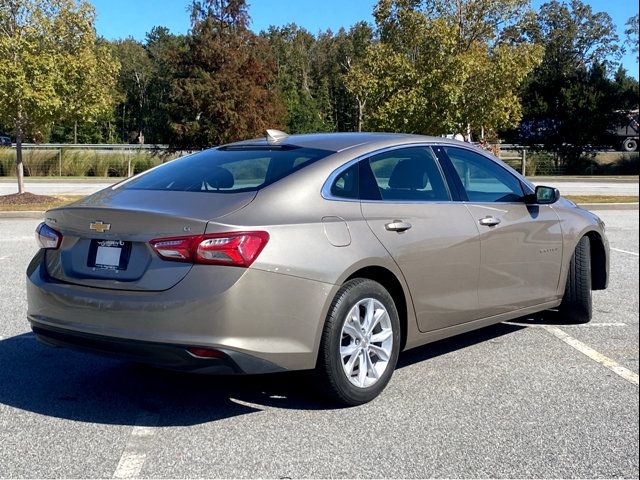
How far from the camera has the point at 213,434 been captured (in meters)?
Answer: 3.80

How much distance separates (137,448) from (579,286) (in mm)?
3792

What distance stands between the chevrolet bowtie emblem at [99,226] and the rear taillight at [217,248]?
0.42m

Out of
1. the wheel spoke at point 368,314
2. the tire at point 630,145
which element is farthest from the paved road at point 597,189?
the tire at point 630,145

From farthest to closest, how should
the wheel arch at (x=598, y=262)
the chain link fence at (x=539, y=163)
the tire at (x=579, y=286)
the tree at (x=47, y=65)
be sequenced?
the chain link fence at (x=539, y=163) → the tree at (x=47, y=65) → the wheel arch at (x=598, y=262) → the tire at (x=579, y=286)

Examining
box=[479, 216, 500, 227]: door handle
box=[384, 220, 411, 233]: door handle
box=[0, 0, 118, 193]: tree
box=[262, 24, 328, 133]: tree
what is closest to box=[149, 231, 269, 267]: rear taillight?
box=[384, 220, 411, 233]: door handle

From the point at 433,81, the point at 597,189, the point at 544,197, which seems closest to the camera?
the point at 544,197

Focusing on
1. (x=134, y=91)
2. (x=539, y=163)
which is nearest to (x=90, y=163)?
(x=539, y=163)

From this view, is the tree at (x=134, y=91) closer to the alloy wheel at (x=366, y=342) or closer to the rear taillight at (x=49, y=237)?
the rear taillight at (x=49, y=237)

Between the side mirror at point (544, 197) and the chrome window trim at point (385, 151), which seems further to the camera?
the side mirror at point (544, 197)

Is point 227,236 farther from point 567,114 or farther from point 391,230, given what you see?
point 567,114

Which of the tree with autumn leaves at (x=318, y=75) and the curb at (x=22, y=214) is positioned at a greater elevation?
the tree with autumn leaves at (x=318, y=75)

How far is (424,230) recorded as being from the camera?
455 centimetres

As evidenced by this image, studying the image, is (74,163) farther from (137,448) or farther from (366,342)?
(137,448)

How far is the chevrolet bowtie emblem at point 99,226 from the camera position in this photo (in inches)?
155
